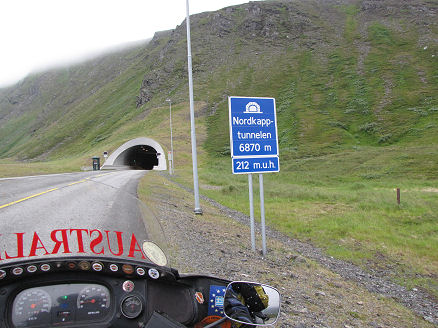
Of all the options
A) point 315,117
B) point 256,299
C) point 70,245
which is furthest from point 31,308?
point 315,117

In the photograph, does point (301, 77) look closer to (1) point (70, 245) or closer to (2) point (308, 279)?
(2) point (308, 279)

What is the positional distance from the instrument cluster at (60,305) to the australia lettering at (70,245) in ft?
0.75

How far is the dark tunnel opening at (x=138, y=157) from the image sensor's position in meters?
54.8

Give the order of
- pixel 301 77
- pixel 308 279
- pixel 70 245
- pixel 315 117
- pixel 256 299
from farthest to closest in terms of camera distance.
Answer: pixel 301 77
pixel 315 117
pixel 308 279
pixel 256 299
pixel 70 245

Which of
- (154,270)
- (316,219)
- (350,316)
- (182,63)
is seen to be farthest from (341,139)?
(182,63)

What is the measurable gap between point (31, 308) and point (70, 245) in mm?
423

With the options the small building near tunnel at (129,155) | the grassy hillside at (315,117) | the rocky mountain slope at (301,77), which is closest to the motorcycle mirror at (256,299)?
the grassy hillside at (315,117)

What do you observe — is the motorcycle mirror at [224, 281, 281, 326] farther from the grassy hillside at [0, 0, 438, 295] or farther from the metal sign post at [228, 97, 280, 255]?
the grassy hillside at [0, 0, 438, 295]

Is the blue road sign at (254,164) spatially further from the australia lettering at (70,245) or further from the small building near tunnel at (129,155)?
the small building near tunnel at (129,155)

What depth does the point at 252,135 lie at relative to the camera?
7.58m

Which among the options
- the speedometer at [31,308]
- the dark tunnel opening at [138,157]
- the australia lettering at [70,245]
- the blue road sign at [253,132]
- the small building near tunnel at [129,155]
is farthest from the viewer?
the dark tunnel opening at [138,157]

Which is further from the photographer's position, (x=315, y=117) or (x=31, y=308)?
(x=315, y=117)

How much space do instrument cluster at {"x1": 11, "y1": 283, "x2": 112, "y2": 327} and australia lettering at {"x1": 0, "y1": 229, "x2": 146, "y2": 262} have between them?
0.23 m

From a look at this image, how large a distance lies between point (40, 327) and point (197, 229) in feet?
25.6
